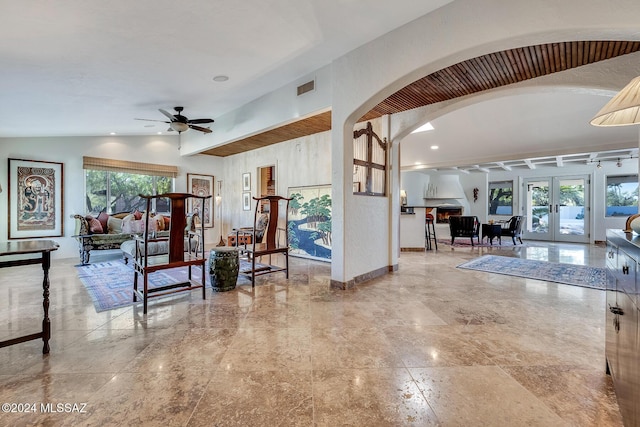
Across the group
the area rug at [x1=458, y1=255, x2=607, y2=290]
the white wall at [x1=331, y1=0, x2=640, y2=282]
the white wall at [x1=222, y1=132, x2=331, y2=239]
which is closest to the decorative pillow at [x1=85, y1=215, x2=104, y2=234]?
the white wall at [x1=222, y1=132, x2=331, y2=239]

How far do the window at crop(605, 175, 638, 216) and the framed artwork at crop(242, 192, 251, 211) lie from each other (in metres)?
10.9

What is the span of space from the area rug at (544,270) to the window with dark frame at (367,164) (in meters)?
2.38

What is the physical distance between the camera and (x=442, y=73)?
3475 millimetres

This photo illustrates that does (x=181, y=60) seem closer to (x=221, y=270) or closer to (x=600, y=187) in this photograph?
(x=221, y=270)

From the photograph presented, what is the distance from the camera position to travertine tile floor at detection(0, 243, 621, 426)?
147 centimetres

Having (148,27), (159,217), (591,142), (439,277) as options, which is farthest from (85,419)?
(591,142)

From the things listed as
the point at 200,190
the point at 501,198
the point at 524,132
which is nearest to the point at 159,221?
the point at 200,190

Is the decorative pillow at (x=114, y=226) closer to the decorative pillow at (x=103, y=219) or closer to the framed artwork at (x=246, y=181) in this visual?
the decorative pillow at (x=103, y=219)

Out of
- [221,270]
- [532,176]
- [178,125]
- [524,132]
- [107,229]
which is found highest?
[524,132]

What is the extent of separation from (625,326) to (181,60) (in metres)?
4.45

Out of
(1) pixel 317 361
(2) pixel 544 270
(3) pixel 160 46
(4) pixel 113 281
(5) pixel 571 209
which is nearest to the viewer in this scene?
(1) pixel 317 361

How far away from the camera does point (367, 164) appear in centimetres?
429

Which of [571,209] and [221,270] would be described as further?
[571,209]

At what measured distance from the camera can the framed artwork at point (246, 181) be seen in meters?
7.86
